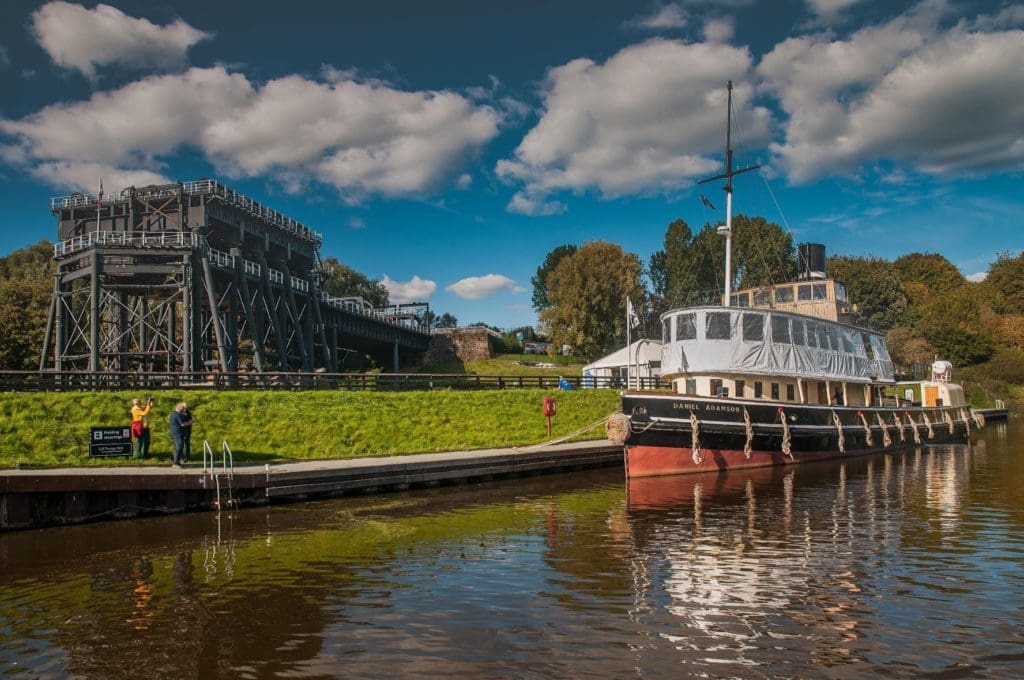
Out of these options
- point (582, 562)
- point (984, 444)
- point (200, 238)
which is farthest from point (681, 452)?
point (200, 238)

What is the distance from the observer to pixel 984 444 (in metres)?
36.5

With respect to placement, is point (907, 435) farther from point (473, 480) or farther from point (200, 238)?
point (200, 238)

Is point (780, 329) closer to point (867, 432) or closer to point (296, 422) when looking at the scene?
point (867, 432)

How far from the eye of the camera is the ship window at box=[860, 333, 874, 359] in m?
32.7

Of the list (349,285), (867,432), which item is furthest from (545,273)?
(867,432)

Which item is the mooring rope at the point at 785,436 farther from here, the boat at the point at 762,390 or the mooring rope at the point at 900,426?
the mooring rope at the point at 900,426

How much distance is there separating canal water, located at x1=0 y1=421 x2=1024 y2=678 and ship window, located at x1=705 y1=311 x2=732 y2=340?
29.7ft

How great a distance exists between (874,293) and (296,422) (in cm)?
7774

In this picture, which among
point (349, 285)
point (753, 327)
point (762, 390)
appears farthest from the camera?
point (349, 285)

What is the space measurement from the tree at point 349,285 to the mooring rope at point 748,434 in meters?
90.8

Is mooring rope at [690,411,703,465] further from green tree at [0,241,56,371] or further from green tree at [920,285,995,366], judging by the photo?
green tree at [920,285,995,366]

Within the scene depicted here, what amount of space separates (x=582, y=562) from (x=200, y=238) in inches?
1654

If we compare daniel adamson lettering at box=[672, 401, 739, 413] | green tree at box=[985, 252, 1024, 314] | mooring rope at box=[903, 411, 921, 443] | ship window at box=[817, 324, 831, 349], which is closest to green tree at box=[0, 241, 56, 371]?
daniel adamson lettering at box=[672, 401, 739, 413]

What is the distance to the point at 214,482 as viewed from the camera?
1775 cm
